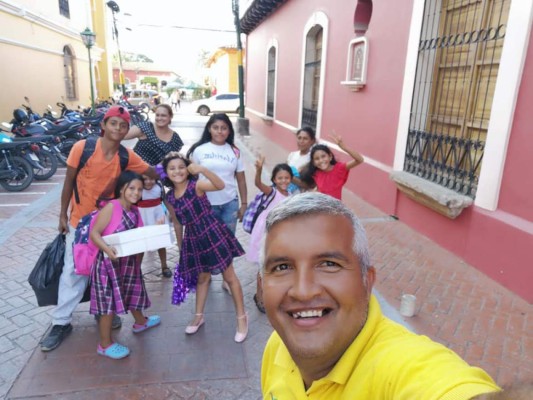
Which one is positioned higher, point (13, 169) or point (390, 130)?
point (390, 130)

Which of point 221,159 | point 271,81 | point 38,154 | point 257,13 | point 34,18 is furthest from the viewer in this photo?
point 257,13

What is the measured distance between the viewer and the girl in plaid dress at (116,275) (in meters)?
2.76

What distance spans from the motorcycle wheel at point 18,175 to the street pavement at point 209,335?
9.33ft

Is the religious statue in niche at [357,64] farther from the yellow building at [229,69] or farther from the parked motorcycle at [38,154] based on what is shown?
the yellow building at [229,69]

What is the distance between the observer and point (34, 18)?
13.2 meters

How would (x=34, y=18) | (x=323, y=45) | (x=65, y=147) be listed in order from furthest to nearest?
(x=34, y=18) < (x=65, y=147) < (x=323, y=45)

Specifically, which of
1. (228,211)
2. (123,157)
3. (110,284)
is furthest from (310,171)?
(110,284)

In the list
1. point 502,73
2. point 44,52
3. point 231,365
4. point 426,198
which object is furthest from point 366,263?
point 44,52

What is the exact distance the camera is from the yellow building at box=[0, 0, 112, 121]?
1149cm

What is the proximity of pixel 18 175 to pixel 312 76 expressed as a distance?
22.9 ft

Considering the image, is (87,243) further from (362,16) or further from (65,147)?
(65,147)

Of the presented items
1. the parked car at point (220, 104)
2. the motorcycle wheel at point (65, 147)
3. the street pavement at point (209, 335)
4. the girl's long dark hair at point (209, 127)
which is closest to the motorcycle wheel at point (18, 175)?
the motorcycle wheel at point (65, 147)

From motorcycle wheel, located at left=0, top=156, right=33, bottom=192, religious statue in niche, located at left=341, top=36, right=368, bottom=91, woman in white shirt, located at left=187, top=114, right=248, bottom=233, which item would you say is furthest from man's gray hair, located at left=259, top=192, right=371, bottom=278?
motorcycle wheel, located at left=0, top=156, right=33, bottom=192

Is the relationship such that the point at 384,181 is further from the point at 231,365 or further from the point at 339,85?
the point at 231,365
